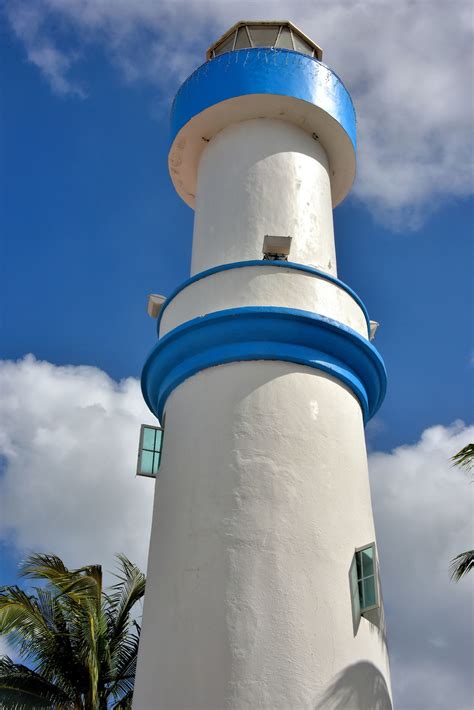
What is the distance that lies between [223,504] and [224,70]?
726 centimetres

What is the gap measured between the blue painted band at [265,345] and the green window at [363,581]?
228 cm

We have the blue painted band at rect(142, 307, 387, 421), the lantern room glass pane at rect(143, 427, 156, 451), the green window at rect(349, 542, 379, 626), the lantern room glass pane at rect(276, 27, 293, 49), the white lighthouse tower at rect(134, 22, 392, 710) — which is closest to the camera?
the white lighthouse tower at rect(134, 22, 392, 710)

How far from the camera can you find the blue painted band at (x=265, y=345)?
1008 centimetres

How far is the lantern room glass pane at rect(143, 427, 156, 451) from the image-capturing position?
34.3ft

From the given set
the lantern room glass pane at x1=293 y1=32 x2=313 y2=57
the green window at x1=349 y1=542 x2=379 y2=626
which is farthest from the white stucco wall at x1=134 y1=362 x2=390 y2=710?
the lantern room glass pane at x1=293 y1=32 x2=313 y2=57

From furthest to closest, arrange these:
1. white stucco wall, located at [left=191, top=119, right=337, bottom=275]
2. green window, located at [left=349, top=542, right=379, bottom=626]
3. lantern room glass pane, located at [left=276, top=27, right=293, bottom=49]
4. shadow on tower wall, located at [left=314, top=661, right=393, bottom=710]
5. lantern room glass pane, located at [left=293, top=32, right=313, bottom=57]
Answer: lantern room glass pane, located at [left=293, top=32, right=313, bottom=57], lantern room glass pane, located at [left=276, top=27, right=293, bottom=49], white stucco wall, located at [left=191, top=119, right=337, bottom=275], green window, located at [left=349, top=542, right=379, bottom=626], shadow on tower wall, located at [left=314, top=661, right=393, bottom=710]

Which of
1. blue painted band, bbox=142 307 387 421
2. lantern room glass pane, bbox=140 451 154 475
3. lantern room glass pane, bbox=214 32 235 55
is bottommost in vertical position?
lantern room glass pane, bbox=140 451 154 475

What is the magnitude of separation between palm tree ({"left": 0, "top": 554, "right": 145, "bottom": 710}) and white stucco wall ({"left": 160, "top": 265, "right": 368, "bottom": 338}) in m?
5.67

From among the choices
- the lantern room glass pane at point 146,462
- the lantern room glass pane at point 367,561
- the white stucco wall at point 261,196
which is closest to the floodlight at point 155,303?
the white stucco wall at point 261,196

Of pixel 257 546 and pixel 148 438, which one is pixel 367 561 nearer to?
pixel 257 546

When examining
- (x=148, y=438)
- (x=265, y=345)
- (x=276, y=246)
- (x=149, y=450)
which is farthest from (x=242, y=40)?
(x=149, y=450)

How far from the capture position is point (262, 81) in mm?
12391

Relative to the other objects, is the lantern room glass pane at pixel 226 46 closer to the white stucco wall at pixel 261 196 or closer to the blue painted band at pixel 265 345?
the white stucco wall at pixel 261 196

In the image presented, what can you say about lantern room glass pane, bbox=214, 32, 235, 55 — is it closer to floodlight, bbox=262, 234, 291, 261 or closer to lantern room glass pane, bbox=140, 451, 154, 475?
floodlight, bbox=262, 234, 291, 261
